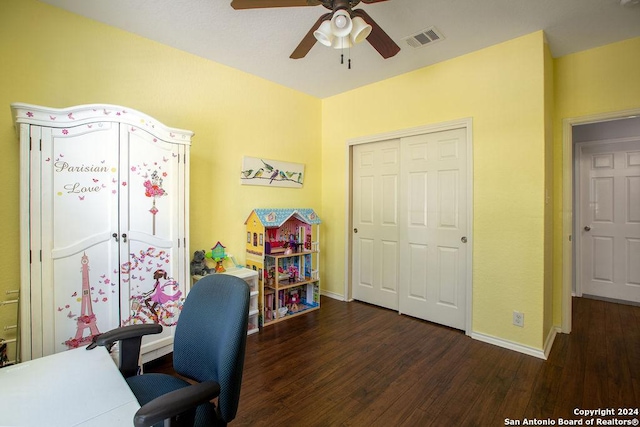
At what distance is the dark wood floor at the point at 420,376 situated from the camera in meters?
1.82

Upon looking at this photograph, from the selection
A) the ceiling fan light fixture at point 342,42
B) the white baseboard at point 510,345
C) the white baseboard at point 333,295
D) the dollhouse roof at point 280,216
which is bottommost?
the white baseboard at point 510,345

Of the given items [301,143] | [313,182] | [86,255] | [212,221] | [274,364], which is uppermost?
[301,143]

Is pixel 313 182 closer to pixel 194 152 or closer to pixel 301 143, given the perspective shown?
pixel 301 143

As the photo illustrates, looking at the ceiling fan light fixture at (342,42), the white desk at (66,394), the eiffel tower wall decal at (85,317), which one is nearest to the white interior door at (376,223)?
the ceiling fan light fixture at (342,42)

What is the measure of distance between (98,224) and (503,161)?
3335 millimetres

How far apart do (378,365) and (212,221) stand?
2.11 m

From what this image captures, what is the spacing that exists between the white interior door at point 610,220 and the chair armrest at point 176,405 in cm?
510

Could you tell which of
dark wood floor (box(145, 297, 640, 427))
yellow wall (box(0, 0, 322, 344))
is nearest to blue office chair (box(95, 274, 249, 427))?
dark wood floor (box(145, 297, 640, 427))

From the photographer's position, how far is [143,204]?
2.19m

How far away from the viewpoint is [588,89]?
276 cm

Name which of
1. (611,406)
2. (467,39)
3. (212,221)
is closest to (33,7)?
(212,221)

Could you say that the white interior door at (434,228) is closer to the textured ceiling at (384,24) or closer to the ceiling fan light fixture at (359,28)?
the textured ceiling at (384,24)

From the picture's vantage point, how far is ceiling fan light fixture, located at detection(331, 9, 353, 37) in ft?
5.30

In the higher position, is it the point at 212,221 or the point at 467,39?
the point at 467,39
